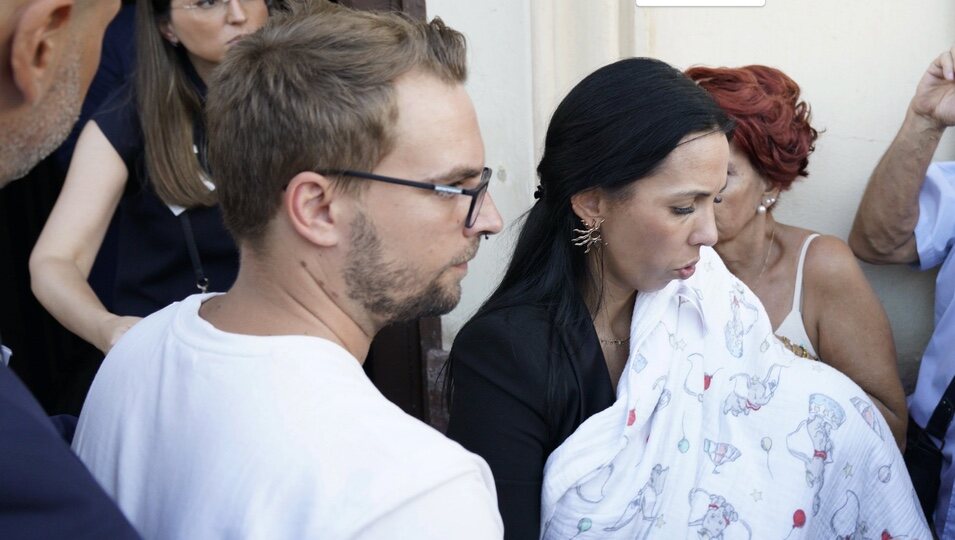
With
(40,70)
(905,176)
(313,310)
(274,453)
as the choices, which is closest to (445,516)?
(274,453)

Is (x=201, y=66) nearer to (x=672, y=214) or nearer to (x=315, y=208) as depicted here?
(x=672, y=214)

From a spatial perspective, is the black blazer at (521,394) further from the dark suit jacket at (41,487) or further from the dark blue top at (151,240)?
the dark suit jacket at (41,487)

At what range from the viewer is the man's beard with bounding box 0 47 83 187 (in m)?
0.99

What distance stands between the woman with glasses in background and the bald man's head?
1.34m

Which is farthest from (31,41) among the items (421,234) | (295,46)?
(421,234)

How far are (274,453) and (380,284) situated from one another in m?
0.34

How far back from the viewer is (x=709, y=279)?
2.37 m

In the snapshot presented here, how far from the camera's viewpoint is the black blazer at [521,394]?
1992mm

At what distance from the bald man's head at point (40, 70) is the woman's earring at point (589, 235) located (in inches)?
51.7

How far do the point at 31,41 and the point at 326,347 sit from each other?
1.60ft

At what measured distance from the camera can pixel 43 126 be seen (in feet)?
3.32

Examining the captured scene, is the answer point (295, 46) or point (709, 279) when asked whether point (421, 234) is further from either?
point (709, 279)

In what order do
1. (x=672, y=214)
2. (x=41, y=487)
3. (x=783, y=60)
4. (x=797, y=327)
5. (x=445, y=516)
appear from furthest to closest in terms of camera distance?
(x=783, y=60)
(x=797, y=327)
(x=672, y=214)
(x=445, y=516)
(x=41, y=487)

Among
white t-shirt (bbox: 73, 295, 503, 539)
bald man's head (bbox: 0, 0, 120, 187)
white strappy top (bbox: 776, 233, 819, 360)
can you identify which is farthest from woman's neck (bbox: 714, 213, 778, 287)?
bald man's head (bbox: 0, 0, 120, 187)
